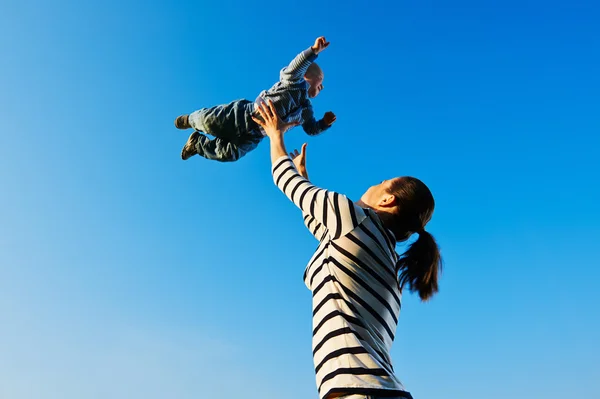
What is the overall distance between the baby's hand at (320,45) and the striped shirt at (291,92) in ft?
0.37

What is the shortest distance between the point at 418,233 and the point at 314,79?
256 centimetres

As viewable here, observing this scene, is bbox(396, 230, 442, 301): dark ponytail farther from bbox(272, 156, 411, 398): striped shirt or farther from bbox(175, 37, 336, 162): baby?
bbox(175, 37, 336, 162): baby

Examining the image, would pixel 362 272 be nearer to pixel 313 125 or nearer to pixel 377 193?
pixel 377 193

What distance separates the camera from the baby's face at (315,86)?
5.14 m

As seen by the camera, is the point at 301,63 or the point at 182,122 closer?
the point at 301,63

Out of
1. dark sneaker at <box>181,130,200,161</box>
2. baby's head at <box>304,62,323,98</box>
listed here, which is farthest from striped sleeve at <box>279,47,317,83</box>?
dark sneaker at <box>181,130,200,161</box>

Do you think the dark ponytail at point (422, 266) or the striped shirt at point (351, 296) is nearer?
the striped shirt at point (351, 296)

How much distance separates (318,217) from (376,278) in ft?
1.48

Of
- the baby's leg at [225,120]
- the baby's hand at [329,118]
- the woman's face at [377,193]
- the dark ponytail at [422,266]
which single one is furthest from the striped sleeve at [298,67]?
the dark ponytail at [422,266]

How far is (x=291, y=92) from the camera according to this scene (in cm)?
486

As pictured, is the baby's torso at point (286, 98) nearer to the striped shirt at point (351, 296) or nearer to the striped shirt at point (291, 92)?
the striped shirt at point (291, 92)

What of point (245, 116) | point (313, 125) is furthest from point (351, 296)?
point (313, 125)

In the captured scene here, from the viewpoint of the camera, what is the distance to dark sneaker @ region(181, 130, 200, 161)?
5114 millimetres

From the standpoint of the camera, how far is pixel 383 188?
3193 millimetres
